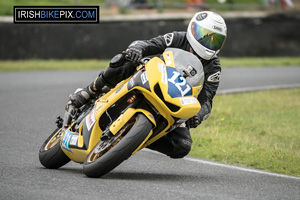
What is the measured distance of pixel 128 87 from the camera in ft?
17.4

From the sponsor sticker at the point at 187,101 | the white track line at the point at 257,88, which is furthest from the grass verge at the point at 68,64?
the sponsor sticker at the point at 187,101

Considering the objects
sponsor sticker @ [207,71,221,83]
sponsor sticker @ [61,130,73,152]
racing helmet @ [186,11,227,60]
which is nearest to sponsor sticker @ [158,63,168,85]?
racing helmet @ [186,11,227,60]

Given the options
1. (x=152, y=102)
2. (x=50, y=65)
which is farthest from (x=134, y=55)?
(x=50, y=65)

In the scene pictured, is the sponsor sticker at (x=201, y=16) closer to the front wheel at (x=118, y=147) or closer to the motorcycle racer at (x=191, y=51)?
the motorcycle racer at (x=191, y=51)

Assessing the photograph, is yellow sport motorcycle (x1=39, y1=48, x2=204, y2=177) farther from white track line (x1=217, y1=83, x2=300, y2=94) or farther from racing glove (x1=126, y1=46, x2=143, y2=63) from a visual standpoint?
white track line (x1=217, y1=83, x2=300, y2=94)

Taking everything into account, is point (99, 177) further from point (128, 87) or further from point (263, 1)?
point (263, 1)

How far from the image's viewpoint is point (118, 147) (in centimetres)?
497

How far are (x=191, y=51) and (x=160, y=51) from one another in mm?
430

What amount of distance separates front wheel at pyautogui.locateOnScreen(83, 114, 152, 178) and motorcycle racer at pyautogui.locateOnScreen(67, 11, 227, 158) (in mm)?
671

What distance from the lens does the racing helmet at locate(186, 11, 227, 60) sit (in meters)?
5.67

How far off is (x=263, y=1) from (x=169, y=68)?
1929 centimetres

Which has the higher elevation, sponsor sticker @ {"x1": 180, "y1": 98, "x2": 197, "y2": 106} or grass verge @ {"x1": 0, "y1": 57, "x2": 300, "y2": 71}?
sponsor sticker @ {"x1": 180, "y1": 98, "x2": 197, "y2": 106}

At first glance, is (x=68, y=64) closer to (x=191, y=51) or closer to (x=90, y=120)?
(x=191, y=51)

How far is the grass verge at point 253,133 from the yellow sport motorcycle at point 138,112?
1.77 meters
